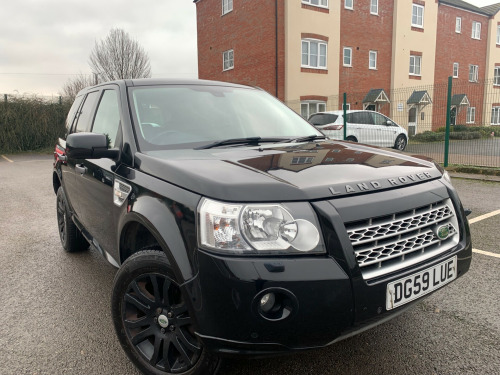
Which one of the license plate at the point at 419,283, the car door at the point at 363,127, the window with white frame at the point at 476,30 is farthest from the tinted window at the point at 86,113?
the window with white frame at the point at 476,30

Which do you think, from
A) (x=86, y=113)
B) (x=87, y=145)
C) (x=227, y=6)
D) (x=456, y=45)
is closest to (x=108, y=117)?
(x=87, y=145)

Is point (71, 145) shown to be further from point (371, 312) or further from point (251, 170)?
point (371, 312)

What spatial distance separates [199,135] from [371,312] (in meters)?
1.63

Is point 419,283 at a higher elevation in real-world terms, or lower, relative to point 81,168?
lower

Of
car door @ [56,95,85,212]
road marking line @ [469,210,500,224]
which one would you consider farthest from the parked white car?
car door @ [56,95,85,212]

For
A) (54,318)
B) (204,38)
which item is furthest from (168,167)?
(204,38)

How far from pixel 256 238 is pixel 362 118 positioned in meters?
12.8

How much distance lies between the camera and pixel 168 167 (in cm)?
209

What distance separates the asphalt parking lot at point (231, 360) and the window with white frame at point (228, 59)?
19509 mm

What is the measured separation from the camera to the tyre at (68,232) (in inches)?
166

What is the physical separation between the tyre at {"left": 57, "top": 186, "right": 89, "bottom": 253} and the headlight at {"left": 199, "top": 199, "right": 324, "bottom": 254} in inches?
114

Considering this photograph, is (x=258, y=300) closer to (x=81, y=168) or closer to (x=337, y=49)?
(x=81, y=168)

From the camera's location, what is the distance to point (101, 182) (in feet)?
9.27

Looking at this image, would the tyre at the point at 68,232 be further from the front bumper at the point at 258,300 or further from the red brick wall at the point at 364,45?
the red brick wall at the point at 364,45
